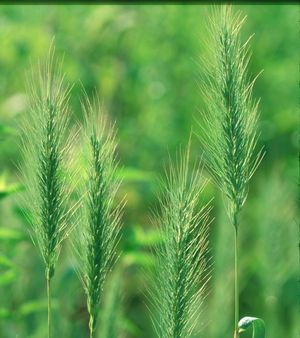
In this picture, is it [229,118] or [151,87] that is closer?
[229,118]

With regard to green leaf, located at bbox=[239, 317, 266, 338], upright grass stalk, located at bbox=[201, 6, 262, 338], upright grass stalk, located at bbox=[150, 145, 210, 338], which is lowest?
green leaf, located at bbox=[239, 317, 266, 338]

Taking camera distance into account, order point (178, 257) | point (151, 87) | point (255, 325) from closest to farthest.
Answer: point (178, 257), point (255, 325), point (151, 87)

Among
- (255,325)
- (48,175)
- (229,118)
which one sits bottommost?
(255,325)

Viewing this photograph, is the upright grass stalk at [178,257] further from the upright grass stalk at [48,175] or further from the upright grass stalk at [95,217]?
the upright grass stalk at [48,175]

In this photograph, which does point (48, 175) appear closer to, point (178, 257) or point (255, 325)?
point (178, 257)

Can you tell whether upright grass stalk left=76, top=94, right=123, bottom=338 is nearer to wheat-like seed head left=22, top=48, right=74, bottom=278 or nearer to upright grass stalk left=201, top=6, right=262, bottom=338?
wheat-like seed head left=22, top=48, right=74, bottom=278

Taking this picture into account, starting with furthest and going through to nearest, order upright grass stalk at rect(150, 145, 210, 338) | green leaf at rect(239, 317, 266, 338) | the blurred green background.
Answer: the blurred green background < green leaf at rect(239, 317, 266, 338) < upright grass stalk at rect(150, 145, 210, 338)

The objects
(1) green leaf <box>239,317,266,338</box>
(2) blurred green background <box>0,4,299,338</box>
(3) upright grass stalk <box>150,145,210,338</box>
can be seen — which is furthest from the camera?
(2) blurred green background <box>0,4,299,338</box>

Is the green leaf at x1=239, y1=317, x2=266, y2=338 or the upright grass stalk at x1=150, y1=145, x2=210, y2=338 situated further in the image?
the green leaf at x1=239, y1=317, x2=266, y2=338

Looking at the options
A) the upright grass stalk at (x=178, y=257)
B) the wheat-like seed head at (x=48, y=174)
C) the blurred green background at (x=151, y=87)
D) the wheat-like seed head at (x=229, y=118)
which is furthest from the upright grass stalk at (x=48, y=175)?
the blurred green background at (x=151, y=87)

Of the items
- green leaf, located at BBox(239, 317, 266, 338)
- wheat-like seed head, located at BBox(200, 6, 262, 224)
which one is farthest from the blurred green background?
wheat-like seed head, located at BBox(200, 6, 262, 224)

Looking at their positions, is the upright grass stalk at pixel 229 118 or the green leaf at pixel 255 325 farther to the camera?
the green leaf at pixel 255 325

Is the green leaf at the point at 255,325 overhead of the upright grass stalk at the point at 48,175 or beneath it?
beneath

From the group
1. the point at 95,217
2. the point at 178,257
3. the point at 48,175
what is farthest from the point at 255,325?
the point at 48,175
